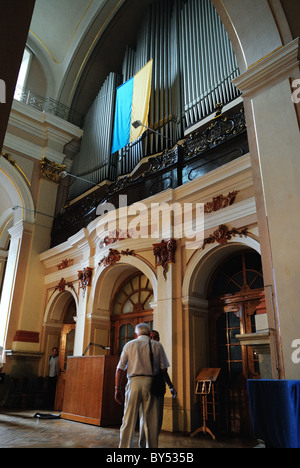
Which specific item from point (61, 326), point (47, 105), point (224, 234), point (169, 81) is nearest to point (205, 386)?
point (224, 234)

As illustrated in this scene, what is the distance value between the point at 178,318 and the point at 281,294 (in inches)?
147

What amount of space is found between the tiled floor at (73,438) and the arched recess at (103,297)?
88.7 inches

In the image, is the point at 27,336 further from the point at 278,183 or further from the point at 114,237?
the point at 278,183

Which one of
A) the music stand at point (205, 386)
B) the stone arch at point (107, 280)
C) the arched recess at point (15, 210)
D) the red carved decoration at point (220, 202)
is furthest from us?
the arched recess at point (15, 210)

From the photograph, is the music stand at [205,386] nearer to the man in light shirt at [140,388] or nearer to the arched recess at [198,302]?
the arched recess at [198,302]

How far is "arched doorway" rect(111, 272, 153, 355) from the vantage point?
27.9ft

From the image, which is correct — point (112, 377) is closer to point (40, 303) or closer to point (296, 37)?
point (40, 303)

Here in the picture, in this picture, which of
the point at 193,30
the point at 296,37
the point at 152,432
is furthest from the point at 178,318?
the point at 193,30

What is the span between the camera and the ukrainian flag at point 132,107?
30.0 ft

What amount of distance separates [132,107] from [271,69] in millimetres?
6029

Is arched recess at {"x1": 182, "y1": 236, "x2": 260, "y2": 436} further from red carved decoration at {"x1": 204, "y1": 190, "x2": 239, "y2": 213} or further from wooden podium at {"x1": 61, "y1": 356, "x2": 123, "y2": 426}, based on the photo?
wooden podium at {"x1": 61, "y1": 356, "x2": 123, "y2": 426}

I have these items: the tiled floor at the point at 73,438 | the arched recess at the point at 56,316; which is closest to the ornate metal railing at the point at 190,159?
the arched recess at the point at 56,316

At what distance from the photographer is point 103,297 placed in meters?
8.98

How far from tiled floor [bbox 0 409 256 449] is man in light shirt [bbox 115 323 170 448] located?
61.5 inches
